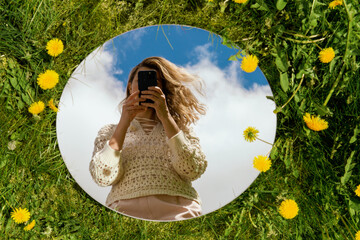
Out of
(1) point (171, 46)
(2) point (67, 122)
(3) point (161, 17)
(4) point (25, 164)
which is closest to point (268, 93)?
(1) point (171, 46)

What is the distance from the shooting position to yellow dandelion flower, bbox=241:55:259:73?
1.22 meters

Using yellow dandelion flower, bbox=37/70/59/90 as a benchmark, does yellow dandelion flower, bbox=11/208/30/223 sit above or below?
below

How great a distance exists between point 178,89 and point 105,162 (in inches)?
14.1

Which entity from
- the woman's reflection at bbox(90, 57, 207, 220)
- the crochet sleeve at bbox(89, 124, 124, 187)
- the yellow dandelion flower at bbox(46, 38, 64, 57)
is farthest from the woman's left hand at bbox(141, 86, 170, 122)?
the yellow dandelion flower at bbox(46, 38, 64, 57)

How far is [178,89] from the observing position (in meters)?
1.16

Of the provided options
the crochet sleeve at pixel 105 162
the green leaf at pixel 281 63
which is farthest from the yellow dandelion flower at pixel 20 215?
the green leaf at pixel 281 63

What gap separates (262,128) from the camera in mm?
1222

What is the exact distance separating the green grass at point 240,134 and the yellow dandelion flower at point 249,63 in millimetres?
48

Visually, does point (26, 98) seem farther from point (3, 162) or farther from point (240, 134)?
point (240, 134)

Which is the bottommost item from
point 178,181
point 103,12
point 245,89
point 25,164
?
point 25,164

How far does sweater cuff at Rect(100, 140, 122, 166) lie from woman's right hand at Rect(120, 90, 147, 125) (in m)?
0.11

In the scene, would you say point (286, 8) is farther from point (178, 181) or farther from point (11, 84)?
point (11, 84)

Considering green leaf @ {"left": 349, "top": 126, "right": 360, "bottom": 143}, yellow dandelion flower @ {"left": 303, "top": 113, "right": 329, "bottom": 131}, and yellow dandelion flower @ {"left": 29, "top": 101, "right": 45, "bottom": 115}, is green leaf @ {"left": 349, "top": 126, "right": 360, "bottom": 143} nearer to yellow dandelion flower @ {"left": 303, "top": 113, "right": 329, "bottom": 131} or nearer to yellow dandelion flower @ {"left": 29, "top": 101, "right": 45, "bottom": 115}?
yellow dandelion flower @ {"left": 303, "top": 113, "right": 329, "bottom": 131}

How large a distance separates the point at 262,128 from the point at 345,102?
0.33 metres
